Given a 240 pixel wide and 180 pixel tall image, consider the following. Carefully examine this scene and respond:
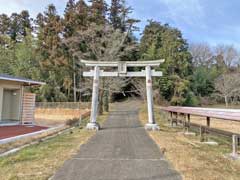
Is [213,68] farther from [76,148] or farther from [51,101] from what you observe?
[76,148]

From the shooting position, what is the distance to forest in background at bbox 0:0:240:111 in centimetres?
2291

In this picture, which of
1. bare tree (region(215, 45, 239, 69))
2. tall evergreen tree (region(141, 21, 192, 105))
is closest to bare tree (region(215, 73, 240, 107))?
bare tree (region(215, 45, 239, 69))

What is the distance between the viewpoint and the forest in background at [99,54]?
75.2 feet

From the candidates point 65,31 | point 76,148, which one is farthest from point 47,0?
point 76,148

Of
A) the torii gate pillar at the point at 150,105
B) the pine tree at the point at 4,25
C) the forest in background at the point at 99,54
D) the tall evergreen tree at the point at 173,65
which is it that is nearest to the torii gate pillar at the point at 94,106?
the torii gate pillar at the point at 150,105

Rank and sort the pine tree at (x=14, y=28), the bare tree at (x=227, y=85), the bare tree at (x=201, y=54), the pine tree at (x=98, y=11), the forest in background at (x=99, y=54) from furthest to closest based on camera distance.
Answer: the bare tree at (x=201, y=54)
the pine tree at (x=14, y=28)
the bare tree at (x=227, y=85)
the pine tree at (x=98, y=11)
the forest in background at (x=99, y=54)

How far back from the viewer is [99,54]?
21250 mm

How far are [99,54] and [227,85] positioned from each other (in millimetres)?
20970

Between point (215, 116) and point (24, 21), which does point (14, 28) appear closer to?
point (24, 21)

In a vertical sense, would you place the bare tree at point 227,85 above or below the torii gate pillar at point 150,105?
Result: above

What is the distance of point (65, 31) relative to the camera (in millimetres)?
25375

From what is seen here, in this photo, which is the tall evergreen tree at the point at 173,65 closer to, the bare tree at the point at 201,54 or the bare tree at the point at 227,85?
A: the bare tree at the point at 227,85

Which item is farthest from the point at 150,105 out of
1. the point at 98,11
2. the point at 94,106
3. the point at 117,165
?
the point at 98,11

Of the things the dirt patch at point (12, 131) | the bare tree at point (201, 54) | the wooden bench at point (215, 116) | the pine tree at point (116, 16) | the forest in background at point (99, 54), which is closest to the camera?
the wooden bench at point (215, 116)
